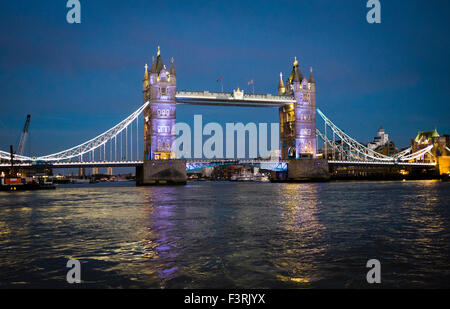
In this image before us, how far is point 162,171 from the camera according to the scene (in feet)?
197

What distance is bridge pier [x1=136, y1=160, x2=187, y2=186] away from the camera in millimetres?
59688

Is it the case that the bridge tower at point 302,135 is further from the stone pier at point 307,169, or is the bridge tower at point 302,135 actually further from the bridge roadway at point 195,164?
the bridge roadway at point 195,164

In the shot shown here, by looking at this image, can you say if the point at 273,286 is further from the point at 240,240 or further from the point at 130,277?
the point at 240,240

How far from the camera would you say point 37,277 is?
7340 millimetres

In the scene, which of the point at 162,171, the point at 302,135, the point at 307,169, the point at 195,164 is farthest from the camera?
the point at 302,135

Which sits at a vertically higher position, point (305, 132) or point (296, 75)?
point (296, 75)

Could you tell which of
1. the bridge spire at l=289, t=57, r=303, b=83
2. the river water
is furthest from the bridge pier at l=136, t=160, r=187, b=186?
the river water

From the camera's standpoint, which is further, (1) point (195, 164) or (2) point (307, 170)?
(2) point (307, 170)

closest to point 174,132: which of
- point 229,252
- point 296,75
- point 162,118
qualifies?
point 162,118

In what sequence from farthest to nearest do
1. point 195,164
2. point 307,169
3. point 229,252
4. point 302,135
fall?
point 302,135, point 307,169, point 195,164, point 229,252

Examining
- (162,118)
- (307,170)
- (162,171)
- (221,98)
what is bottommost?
(307,170)

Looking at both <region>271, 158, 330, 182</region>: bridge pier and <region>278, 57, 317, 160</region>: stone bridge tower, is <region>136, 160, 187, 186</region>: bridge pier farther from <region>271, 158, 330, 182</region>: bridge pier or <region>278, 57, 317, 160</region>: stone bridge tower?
<region>278, 57, 317, 160</region>: stone bridge tower

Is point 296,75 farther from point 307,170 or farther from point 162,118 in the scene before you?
point 162,118

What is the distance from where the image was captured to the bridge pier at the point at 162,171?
59.7 m
